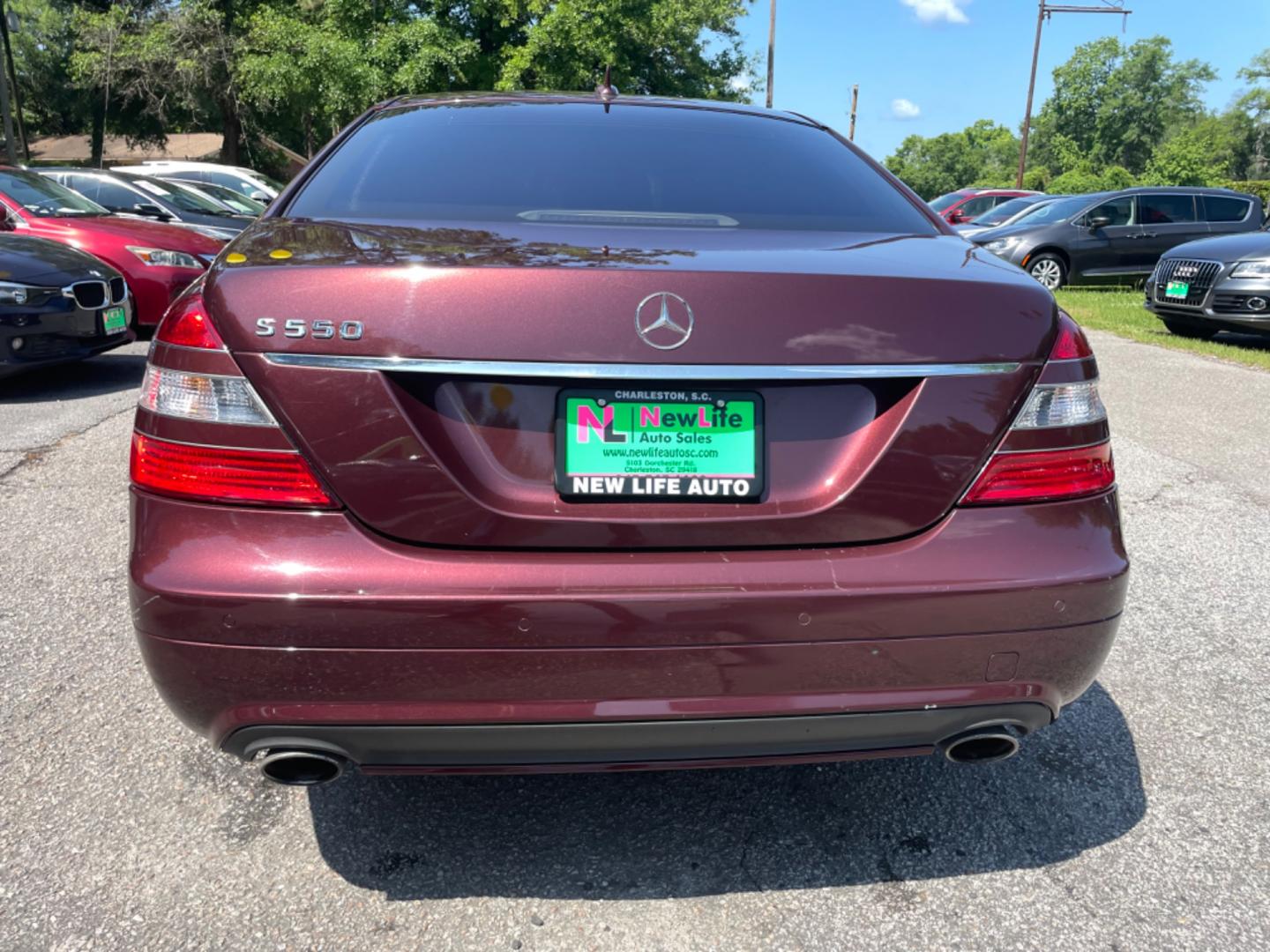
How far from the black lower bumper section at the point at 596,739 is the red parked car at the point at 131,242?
7.15 m

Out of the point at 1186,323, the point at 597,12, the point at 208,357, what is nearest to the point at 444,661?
the point at 208,357

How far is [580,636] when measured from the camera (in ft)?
5.47

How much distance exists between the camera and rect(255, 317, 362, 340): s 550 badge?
1.64 meters

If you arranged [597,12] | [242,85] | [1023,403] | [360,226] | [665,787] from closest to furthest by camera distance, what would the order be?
[1023,403] → [360,226] → [665,787] → [597,12] → [242,85]

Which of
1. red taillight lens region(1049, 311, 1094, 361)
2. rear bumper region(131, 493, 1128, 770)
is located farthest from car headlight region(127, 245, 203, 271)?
red taillight lens region(1049, 311, 1094, 361)

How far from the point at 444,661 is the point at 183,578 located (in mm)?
478

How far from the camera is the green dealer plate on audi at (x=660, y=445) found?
66.2 inches

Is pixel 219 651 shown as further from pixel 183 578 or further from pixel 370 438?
pixel 370 438

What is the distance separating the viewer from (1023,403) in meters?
1.80

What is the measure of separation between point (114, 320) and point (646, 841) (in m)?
6.15

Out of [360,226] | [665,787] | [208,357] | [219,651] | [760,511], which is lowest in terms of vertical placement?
[665,787]

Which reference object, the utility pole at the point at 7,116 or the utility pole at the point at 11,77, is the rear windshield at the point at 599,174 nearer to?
the utility pole at the point at 7,116

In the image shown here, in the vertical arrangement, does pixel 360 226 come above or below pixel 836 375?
above

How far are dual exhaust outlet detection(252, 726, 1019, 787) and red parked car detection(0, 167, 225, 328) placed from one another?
7045 mm
